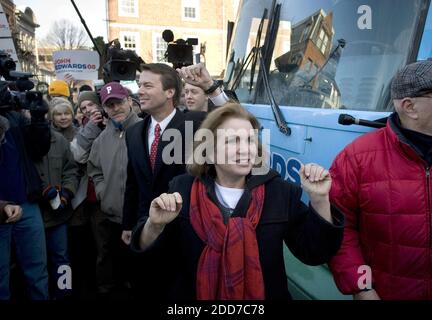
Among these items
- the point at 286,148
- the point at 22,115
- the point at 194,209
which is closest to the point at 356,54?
the point at 286,148

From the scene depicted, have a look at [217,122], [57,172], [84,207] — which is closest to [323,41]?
[217,122]

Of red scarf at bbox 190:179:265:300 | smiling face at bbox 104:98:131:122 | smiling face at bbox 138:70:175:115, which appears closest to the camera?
red scarf at bbox 190:179:265:300

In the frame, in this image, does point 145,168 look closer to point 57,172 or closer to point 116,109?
point 116,109

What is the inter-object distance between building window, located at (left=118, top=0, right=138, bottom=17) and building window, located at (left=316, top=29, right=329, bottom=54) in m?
30.8

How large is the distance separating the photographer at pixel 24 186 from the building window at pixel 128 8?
98.6ft

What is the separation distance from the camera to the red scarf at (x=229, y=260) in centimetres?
152

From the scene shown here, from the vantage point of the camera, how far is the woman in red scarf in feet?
4.99

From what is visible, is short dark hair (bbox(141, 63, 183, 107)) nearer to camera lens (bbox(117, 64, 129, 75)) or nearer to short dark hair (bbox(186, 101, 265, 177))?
short dark hair (bbox(186, 101, 265, 177))

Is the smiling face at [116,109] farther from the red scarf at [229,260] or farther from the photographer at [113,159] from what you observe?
the red scarf at [229,260]

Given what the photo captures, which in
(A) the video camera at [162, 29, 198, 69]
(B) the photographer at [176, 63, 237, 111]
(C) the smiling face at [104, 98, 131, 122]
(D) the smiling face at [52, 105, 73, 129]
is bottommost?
(D) the smiling face at [52, 105, 73, 129]

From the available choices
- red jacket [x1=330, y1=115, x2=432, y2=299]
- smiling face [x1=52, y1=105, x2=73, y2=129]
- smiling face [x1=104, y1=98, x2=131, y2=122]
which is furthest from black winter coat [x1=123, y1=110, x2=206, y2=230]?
smiling face [x1=52, y1=105, x2=73, y2=129]

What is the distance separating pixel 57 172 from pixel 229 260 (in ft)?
7.32

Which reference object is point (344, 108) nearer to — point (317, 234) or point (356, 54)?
point (356, 54)
